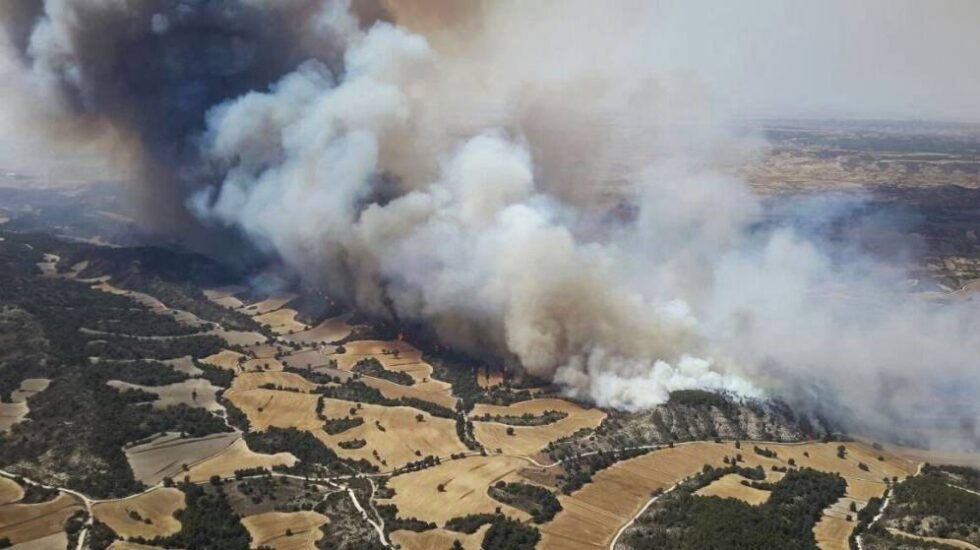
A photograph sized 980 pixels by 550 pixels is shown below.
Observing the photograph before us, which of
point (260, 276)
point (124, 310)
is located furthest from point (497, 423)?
point (260, 276)

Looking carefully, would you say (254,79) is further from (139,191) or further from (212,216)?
(139,191)

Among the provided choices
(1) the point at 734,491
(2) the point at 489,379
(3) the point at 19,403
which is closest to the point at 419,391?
(2) the point at 489,379

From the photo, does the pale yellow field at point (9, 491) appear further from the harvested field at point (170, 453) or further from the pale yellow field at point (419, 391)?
the pale yellow field at point (419, 391)

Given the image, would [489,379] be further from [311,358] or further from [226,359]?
[226,359]

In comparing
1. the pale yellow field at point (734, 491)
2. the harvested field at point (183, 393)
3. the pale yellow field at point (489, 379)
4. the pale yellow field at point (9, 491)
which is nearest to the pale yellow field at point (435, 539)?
the pale yellow field at point (734, 491)

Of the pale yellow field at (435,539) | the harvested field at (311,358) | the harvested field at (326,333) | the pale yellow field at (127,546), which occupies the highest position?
the harvested field at (326,333)

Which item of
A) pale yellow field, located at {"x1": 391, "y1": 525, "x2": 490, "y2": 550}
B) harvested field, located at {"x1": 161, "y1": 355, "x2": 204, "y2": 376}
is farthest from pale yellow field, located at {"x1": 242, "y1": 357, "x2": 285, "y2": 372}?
pale yellow field, located at {"x1": 391, "y1": 525, "x2": 490, "y2": 550}
